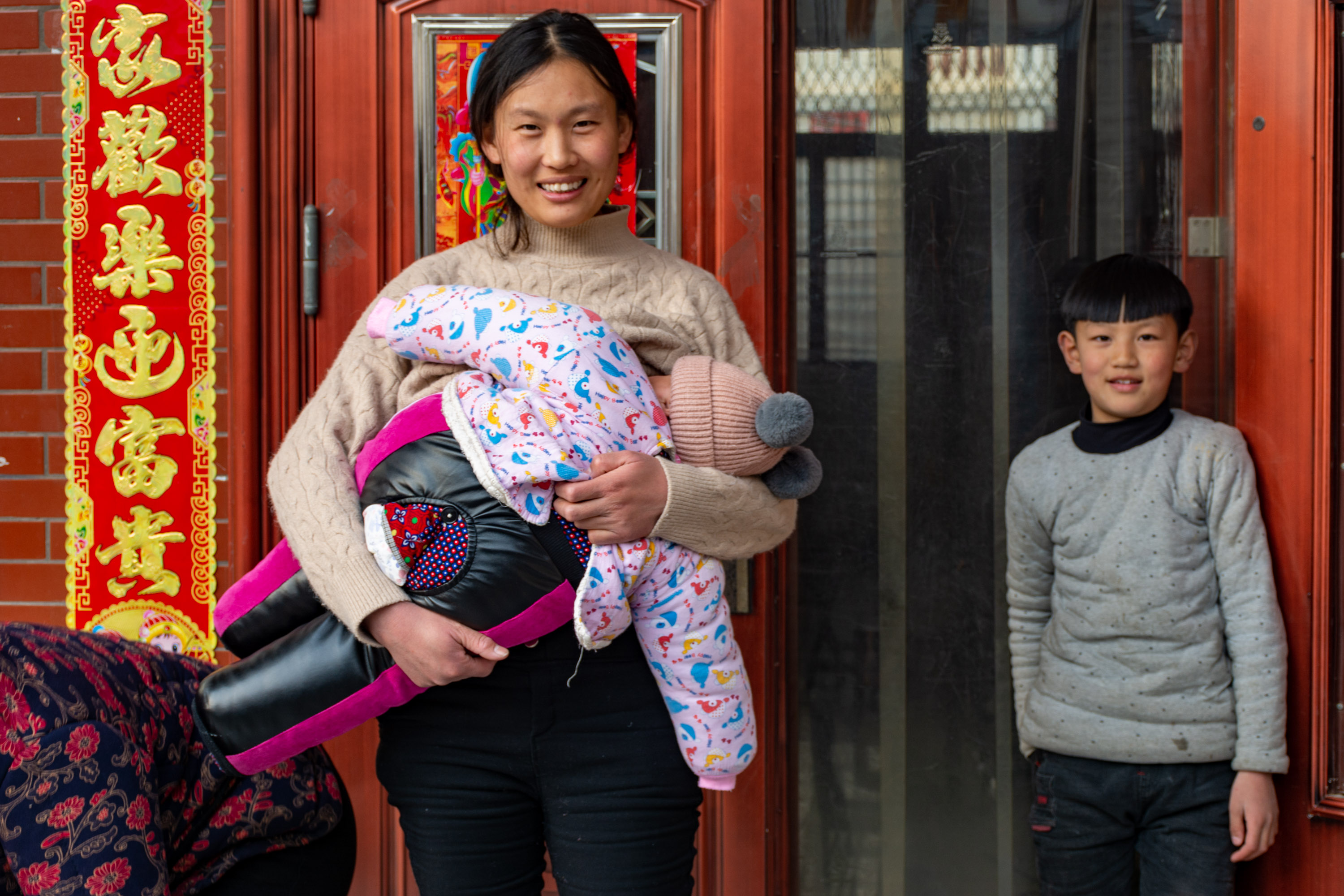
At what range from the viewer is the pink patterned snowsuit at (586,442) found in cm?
133

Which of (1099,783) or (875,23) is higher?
(875,23)

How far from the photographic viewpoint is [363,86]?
222 cm

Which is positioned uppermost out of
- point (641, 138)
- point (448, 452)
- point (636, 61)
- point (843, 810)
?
point (636, 61)

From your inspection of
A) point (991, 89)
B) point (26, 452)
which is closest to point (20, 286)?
point (26, 452)

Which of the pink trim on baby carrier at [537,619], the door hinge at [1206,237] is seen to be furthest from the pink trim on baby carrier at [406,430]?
the door hinge at [1206,237]

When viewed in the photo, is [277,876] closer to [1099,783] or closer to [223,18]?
[1099,783]

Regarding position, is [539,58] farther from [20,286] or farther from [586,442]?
[20,286]

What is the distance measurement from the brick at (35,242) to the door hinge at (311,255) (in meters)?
0.51

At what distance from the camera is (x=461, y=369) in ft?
4.92

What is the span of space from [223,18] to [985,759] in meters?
2.28

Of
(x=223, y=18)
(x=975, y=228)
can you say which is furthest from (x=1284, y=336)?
(x=223, y=18)

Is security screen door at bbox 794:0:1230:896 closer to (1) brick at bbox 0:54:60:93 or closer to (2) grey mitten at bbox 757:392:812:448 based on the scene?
(2) grey mitten at bbox 757:392:812:448

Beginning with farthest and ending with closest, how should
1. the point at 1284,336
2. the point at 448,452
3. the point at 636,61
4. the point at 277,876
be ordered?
the point at 636,61, the point at 1284,336, the point at 277,876, the point at 448,452

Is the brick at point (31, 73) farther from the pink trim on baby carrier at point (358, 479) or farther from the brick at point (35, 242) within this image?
the pink trim on baby carrier at point (358, 479)
